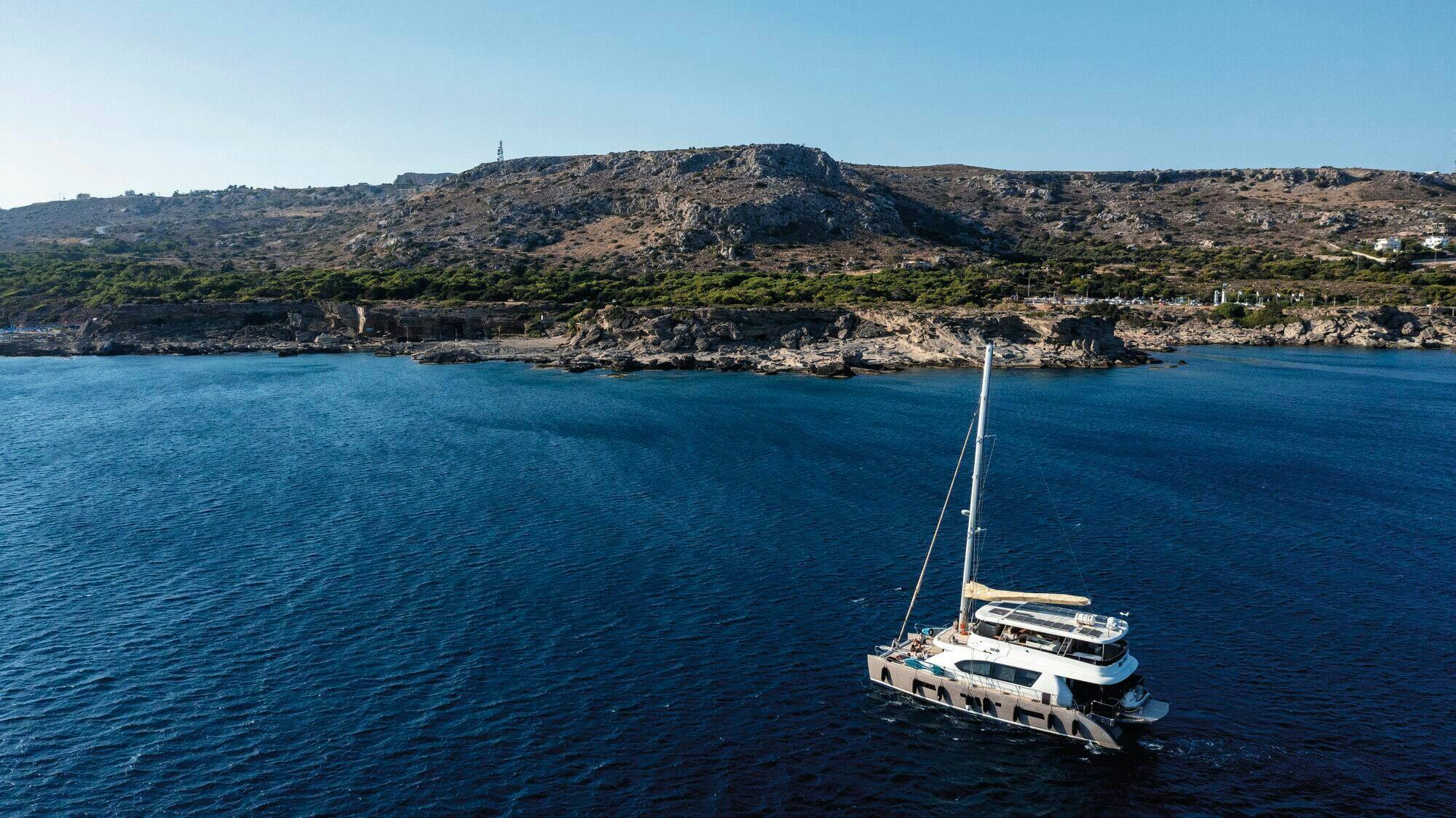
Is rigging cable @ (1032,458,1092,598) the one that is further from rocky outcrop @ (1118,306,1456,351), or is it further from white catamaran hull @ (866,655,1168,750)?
rocky outcrop @ (1118,306,1456,351)

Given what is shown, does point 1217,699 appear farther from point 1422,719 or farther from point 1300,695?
point 1422,719

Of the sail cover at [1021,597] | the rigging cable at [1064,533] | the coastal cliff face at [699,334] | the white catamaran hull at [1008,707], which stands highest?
the coastal cliff face at [699,334]

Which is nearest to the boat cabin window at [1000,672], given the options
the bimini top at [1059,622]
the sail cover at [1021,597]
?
the bimini top at [1059,622]

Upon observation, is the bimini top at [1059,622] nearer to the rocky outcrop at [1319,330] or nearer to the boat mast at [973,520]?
the boat mast at [973,520]

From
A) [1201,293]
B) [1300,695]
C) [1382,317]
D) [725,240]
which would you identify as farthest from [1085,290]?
[1300,695]

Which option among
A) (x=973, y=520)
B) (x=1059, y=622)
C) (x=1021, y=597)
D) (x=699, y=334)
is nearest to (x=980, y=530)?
(x=973, y=520)

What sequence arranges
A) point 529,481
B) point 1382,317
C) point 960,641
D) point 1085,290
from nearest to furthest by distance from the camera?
point 960,641 → point 529,481 → point 1382,317 → point 1085,290
